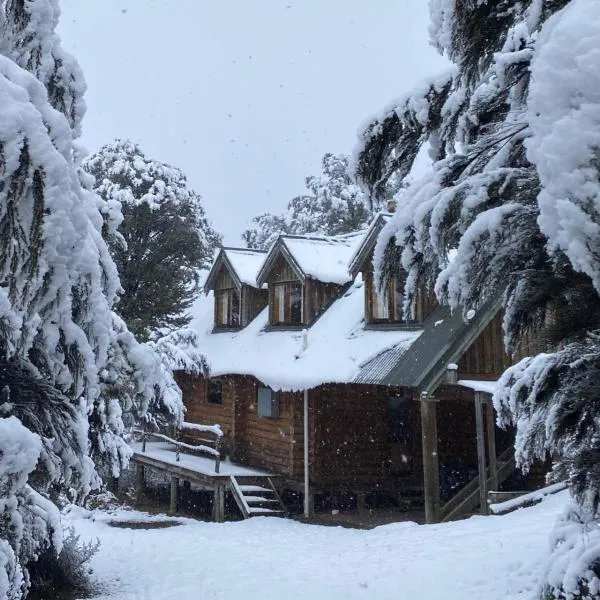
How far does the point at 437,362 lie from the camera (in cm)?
1405

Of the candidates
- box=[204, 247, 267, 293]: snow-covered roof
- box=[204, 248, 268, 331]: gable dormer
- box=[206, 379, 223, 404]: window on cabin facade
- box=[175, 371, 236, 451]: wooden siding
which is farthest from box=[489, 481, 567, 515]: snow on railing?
box=[206, 379, 223, 404]: window on cabin facade

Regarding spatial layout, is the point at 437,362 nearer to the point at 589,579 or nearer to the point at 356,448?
the point at 356,448

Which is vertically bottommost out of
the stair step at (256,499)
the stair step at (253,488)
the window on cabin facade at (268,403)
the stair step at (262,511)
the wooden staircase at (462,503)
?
the stair step at (262,511)

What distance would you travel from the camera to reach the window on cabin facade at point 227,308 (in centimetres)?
2373

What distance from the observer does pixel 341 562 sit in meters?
10.6

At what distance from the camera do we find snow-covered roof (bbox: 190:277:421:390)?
635 inches

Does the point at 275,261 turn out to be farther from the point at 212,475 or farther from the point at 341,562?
the point at 341,562

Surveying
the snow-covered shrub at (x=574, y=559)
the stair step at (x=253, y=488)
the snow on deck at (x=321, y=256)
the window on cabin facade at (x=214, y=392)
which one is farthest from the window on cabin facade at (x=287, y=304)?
the snow-covered shrub at (x=574, y=559)

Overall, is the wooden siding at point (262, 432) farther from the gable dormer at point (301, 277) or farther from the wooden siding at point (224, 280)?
the wooden siding at point (224, 280)

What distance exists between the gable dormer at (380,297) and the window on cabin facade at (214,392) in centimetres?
732

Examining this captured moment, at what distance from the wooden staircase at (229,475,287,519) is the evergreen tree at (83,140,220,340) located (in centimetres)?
812

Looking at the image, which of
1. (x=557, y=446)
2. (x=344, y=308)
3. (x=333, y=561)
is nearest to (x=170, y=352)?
(x=344, y=308)

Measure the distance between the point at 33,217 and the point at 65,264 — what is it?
43 cm

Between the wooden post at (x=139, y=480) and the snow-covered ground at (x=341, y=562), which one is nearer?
the snow-covered ground at (x=341, y=562)
